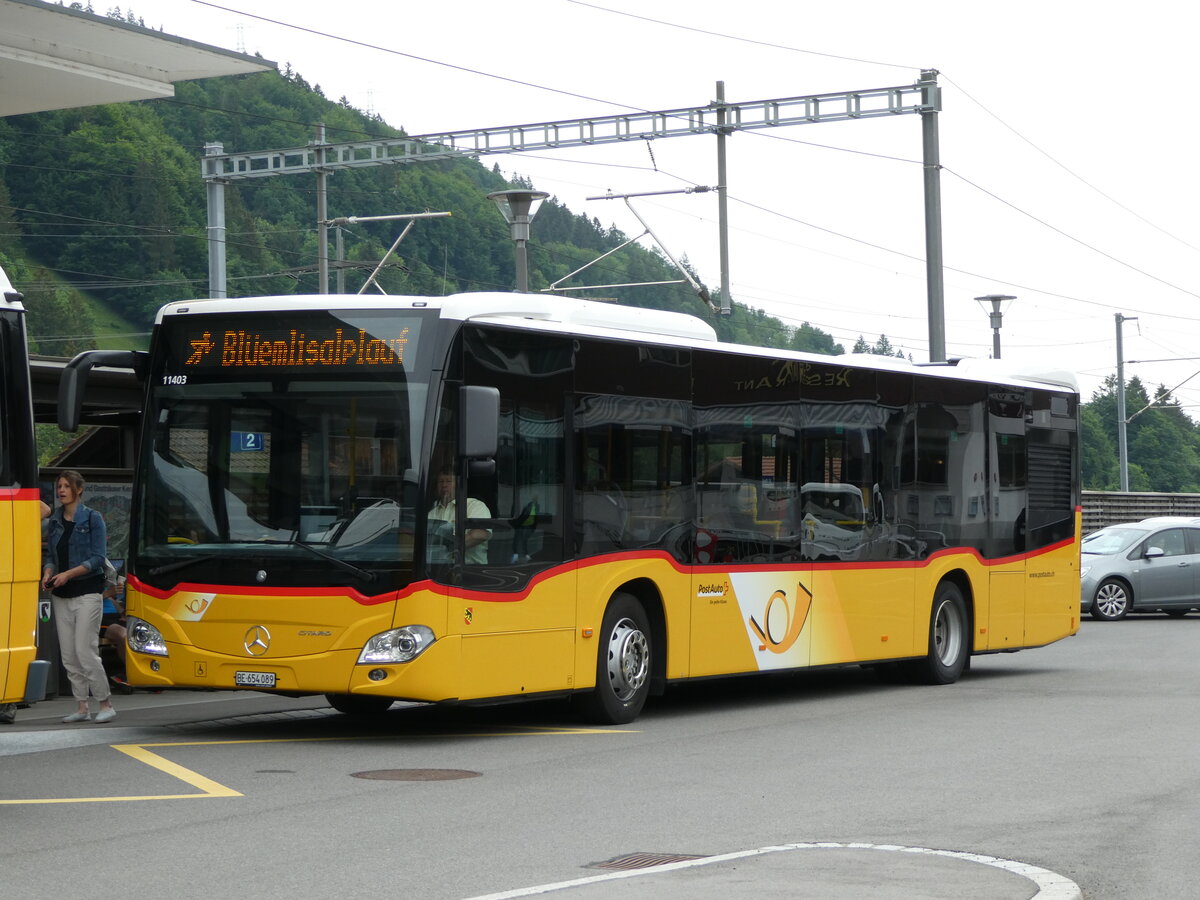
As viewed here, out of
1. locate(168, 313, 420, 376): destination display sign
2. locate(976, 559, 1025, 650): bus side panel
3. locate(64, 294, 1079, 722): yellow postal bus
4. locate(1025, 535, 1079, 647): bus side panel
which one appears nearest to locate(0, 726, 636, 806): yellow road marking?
locate(64, 294, 1079, 722): yellow postal bus

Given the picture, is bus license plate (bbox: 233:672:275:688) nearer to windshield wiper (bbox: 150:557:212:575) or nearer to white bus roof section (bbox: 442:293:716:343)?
windshield wiper (bbox: 150:557:212:575)

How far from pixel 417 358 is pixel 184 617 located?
7.85 feet

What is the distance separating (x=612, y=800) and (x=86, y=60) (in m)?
16.2

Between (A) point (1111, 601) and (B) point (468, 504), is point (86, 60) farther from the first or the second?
(A) point (1111, 601)

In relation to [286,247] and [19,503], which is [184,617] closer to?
[19,503]

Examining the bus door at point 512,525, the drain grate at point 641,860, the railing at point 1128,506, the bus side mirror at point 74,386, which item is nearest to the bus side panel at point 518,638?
the bus door at point 512,525

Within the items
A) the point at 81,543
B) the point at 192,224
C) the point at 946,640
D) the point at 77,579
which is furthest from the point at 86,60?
the point at 192,224

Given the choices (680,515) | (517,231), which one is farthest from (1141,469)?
(680,515)

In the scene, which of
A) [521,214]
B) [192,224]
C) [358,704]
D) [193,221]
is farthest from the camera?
[193,221]

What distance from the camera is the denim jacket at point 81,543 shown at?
43.1 feet

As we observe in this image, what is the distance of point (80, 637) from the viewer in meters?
13.2

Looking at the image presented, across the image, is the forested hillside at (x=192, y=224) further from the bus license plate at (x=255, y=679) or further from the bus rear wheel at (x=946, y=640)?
the bus license plate at (x=255, y=679)

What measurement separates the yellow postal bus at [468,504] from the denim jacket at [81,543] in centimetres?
84

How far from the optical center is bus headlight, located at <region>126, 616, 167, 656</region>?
12.3 metres
